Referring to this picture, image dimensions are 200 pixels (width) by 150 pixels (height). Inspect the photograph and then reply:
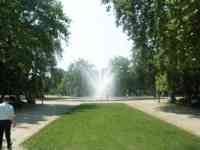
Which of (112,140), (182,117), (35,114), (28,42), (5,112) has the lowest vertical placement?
(112,140)

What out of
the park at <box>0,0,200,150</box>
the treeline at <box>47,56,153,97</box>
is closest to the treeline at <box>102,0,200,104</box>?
the park at <box>0,0,200,150</box>

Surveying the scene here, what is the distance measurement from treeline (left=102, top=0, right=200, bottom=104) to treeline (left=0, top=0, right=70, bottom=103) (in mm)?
9126

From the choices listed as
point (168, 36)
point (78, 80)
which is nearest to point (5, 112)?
point (168, 36)

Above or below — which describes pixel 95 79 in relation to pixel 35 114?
above

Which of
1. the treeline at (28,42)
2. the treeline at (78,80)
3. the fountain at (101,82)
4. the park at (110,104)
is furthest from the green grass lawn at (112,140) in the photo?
the treeline at (78,80)

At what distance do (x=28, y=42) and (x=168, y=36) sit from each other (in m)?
27.5

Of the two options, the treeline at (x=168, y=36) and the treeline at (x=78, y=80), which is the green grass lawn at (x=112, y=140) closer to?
the treeline at (x=168, y=36)

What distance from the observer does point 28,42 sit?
143 feet

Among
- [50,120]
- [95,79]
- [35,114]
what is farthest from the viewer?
[95,79]

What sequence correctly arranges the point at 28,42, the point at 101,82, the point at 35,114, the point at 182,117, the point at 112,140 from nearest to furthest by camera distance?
the point at 112,140 → the point at 182,117 → the point at 35,114 → the point at 28,42 → the point at 101,82

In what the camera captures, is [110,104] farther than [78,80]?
No

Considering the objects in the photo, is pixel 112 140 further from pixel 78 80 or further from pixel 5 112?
pixel 78 80

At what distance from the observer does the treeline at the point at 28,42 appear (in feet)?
137

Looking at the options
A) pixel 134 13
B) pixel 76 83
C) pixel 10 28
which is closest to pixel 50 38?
pixel 10 28
